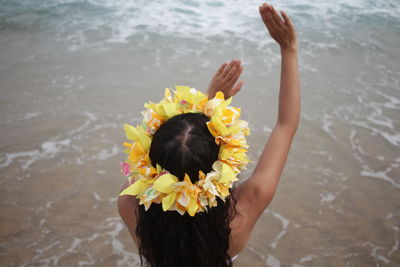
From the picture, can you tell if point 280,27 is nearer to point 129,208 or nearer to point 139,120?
point 129,208

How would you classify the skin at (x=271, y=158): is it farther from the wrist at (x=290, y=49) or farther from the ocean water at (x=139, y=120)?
the ocean water at (x=139, y=120)

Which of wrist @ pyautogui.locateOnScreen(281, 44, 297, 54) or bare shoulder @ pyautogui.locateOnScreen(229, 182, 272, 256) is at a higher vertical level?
wrist @ pyautogui.locateOnScreen(281, 44, 297, 54)

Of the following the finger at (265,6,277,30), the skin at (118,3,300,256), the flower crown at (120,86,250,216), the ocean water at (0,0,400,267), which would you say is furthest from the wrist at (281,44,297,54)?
the ocean water at (0,0,400,267)

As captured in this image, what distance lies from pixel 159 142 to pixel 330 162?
315 cm

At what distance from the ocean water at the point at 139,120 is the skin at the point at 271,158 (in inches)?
55.5

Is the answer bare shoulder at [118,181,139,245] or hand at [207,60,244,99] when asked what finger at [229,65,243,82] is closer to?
hand at [207,60,244,99]

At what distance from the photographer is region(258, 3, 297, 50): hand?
1.62m

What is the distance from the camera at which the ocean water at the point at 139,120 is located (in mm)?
3090

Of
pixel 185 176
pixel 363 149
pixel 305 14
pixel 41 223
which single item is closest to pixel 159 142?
pixel 185 176

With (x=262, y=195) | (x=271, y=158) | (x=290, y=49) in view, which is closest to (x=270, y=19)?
(x=290, y=49)

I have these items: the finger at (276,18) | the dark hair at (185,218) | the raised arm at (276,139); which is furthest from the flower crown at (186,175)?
the finger at (276,18)

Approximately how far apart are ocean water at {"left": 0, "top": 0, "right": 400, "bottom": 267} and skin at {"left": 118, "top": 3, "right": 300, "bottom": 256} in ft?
4.63

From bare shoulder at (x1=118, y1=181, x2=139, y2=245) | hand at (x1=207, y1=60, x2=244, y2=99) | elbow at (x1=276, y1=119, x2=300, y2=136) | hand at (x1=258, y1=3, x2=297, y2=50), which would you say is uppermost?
hand at (x1=258, y1=3, x2=297, y2=50)

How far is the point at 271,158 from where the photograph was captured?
1.67 metres
